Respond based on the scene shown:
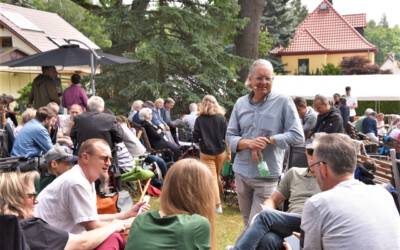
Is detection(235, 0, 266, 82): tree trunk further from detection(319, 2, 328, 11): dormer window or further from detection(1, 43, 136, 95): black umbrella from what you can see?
detection(319, 2, 328, 11): dormer window

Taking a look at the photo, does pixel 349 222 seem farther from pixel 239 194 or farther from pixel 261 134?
pixel 239 194

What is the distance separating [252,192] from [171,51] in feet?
39.2

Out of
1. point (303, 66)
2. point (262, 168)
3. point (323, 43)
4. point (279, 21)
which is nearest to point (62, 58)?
point (262, 168)

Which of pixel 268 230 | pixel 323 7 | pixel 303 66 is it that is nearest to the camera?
pixel 268 230

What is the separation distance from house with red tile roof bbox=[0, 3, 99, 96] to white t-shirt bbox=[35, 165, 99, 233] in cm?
3016

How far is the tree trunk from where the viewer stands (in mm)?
17422

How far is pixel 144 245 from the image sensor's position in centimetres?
275

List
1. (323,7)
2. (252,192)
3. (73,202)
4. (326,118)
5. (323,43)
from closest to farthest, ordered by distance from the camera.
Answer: (73,202), (252,192), (326,118), (323,43), (323,7)

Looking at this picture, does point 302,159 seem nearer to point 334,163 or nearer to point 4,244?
point 334,163

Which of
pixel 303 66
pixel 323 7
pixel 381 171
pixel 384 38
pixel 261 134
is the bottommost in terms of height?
pixel 381 171

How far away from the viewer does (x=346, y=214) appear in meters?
2.69

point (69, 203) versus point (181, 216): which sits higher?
point (181, 216)

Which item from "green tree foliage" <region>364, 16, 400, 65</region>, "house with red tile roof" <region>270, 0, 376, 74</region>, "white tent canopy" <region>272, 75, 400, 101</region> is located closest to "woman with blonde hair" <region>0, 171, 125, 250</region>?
"white tent canopy" <region>272, 75, 400, 101</region>

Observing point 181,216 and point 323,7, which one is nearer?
point 181,216
